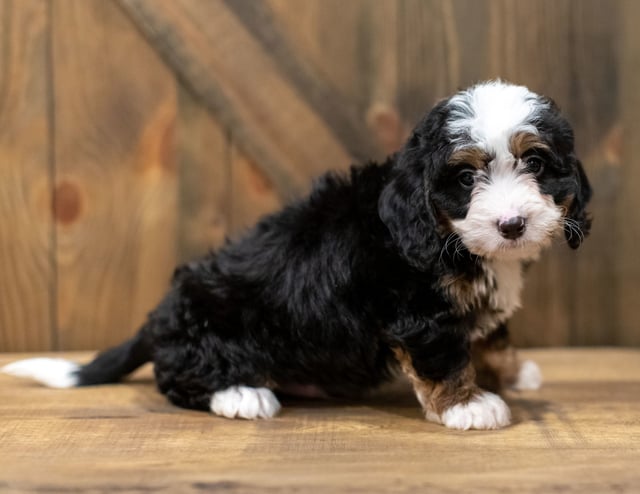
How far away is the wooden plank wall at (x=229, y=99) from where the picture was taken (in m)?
3.27

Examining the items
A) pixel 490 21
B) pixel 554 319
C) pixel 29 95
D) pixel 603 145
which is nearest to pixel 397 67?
pixel 490 21

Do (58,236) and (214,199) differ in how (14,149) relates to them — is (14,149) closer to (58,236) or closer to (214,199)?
(58,236)

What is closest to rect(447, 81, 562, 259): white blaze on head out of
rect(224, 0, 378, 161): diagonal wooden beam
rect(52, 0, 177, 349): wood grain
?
rect(224, 0, 378, 161): diagonal wooden beam

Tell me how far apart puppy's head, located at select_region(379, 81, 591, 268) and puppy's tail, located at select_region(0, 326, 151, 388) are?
3.64 feet

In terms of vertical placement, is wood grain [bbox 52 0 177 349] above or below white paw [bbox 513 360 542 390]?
above

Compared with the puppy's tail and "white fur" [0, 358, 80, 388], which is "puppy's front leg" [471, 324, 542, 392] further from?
"white fur" [0, 358, 80, 388]

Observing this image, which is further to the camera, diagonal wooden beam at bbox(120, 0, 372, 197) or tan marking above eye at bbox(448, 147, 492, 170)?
diagonal wooden beam at bbox(120, 0, 372, 197)

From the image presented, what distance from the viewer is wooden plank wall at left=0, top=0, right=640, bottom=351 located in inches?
129

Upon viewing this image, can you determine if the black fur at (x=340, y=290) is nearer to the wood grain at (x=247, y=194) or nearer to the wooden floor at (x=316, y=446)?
the wooden floor at (x=316, y=446)

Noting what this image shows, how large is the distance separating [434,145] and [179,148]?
1398 mm

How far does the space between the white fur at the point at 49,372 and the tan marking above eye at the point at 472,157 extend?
1618mm

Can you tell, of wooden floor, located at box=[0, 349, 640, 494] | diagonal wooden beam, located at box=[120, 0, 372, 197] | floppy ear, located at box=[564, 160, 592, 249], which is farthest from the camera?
diagonal wooden beam, located at box=[120, 0, 372, 197]

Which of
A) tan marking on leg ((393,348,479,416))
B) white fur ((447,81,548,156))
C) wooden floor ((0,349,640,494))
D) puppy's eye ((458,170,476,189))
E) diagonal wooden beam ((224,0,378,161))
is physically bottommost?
wooden floor ((0,349,640,494))

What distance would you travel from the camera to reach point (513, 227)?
214 cm
